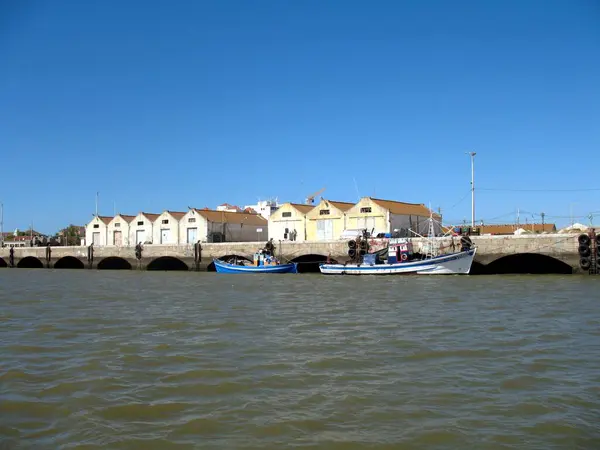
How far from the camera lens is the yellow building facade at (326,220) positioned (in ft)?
180

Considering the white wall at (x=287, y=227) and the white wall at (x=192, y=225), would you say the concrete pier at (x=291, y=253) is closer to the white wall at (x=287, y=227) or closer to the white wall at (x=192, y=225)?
the white wall at (x=192, y=225)

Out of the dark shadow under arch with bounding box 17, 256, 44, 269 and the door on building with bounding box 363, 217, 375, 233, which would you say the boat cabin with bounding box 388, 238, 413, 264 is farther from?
the dark shadow under arch with bounding box 17, 256, 44, 269

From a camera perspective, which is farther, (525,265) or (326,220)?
(326,220)

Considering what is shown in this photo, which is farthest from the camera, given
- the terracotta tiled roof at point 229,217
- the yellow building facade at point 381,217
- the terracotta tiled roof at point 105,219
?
the terracotta tiled roof at point 105,219

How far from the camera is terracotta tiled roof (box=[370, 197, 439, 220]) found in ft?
175

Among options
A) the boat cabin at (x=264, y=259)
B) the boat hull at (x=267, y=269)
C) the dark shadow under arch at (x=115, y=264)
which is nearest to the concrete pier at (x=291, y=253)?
the dark shadow under arch at (x=115, y=264)

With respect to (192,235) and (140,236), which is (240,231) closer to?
(192,235)

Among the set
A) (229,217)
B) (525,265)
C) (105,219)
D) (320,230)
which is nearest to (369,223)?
(320,230)

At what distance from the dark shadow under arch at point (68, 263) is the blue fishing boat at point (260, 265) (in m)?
28.2

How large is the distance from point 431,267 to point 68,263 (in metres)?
51.2

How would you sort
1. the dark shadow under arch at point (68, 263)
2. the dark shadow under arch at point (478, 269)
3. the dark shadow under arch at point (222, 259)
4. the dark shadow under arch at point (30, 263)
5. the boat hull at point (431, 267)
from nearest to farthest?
the boat hull at point (431, 267) < the dark shadow under arch at point (478, 269) < the dark shadow under arch at point (222, 259) < the dark shadow under arch at point (68, 263) < the dark shadow under arch at point (30, 263)

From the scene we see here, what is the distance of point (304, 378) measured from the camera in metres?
11.0

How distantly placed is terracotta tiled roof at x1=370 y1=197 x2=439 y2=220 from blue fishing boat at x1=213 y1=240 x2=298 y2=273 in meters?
10.9

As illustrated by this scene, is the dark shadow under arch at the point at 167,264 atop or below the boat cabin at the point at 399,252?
below
